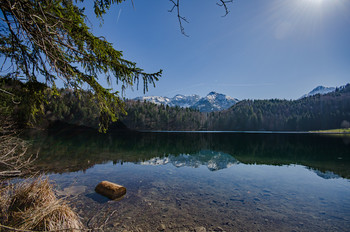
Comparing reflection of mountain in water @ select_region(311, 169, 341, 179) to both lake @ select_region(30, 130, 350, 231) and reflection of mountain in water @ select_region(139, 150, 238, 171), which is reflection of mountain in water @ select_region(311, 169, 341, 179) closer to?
lake @ select_region(30, 130, 350, 231)

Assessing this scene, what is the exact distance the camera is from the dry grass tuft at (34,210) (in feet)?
15.0

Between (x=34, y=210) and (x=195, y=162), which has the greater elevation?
(x=34, y=210)

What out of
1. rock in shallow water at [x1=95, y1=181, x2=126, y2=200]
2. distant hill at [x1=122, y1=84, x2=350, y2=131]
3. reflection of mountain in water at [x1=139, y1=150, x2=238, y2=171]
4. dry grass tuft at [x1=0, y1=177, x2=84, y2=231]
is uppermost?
distant hill at [x1=122, y1=84, x2=350, y2=131]

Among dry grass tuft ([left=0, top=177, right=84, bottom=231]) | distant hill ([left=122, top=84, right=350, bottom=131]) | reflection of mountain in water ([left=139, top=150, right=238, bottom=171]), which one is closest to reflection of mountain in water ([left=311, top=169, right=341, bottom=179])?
reflection of mountain in water ([left=139, top=150, right=238, bottom=171])

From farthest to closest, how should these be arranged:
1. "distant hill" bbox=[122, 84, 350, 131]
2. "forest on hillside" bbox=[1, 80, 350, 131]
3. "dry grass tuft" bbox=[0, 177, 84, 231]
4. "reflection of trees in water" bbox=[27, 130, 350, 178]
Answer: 1. "distant hill" bbox=[122, 84, 350, 131]
2. "forest on hillside" bbox=[1, 80, 350, 131]
3. "reflection of trees in water" bbox=[27, 130, 350, 178]
4. "dry grass tuft" bbox=[0, 177, 84, 231]

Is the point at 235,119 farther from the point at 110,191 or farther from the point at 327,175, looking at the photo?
the point at 110,191

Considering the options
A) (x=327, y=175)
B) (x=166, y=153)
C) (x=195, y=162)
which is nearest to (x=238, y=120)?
(x=166, y=153)

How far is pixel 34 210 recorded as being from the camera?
201 inches

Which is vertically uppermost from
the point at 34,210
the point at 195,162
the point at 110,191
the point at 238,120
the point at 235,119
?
the point at 235,119

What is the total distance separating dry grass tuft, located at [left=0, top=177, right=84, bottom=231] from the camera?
459 centimetres

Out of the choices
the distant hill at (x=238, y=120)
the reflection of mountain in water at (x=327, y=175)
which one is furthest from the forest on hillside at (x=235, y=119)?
the reflection of mountain in water at (x=327, y=175)

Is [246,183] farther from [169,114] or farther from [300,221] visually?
[169,114]

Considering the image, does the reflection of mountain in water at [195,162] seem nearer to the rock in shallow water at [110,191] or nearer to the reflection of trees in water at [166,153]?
the reflection of trees in water at [166,153]

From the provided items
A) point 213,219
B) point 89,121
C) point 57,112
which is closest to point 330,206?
point 213,219
